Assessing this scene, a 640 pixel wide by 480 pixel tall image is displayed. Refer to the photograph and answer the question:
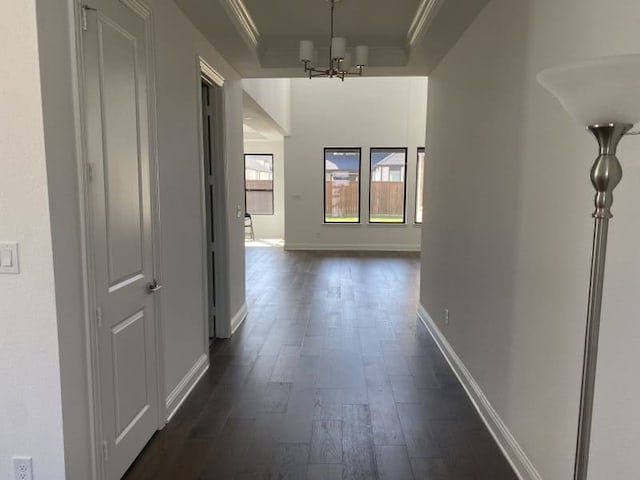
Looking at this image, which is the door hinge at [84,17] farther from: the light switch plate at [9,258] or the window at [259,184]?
the window at [259,184]

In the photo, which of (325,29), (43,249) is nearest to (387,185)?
(325,29)

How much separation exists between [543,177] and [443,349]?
6.90 ft

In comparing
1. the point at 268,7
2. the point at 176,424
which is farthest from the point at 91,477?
the point at 268,7

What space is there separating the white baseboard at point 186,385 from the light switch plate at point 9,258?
141 centimetres

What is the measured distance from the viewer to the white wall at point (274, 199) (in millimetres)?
11500

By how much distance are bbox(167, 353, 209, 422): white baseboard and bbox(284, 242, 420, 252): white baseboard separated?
643cm

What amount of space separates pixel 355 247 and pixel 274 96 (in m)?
3.83

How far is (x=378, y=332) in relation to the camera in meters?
4.23

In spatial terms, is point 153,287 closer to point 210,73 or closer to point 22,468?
point 22,468

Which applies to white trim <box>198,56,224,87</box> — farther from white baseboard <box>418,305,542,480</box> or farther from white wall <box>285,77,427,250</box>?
white wall <box>285,77,427,250</box>

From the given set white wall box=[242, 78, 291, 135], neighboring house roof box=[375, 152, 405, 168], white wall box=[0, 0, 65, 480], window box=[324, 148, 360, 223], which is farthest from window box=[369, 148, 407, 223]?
white wall box=[0, 0, 65, 480]

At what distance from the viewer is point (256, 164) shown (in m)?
11.6

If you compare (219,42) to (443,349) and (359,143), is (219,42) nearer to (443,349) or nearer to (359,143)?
(443,349)

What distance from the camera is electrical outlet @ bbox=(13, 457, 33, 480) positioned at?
5.34ft
